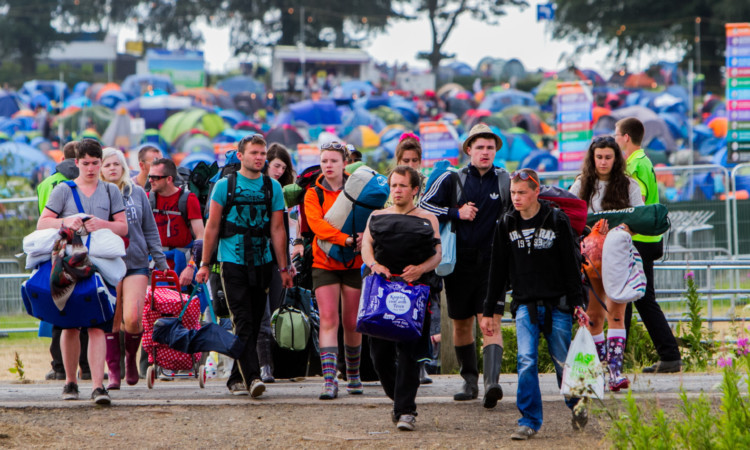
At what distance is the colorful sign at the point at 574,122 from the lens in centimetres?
1916

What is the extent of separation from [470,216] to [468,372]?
1.12 meters

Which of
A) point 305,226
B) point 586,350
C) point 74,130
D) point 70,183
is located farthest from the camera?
point 74,130

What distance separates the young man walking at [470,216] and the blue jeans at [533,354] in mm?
1000

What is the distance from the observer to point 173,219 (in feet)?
29.7

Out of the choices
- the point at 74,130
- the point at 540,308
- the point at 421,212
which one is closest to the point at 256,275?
the point at 421,212

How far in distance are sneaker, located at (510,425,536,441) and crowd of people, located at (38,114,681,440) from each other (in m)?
0.09

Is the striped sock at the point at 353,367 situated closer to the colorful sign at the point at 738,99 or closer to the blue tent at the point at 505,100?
the colorful sign at the point at 738,99

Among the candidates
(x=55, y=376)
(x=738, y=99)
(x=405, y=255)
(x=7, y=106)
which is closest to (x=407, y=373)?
(x=405, y=255)

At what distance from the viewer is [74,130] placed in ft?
133

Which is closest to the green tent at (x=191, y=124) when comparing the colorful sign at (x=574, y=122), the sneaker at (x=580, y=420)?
the colorful sign at (x=574, y=122)

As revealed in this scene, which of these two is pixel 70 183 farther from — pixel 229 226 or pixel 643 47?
pixel 643 47

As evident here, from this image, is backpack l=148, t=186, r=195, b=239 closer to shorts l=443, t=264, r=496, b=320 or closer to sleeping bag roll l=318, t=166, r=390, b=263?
sleeping bag roll l=318, t=166, r=390, b=263

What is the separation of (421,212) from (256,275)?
1.54m

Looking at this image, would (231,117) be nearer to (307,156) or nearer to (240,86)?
(240,86)
